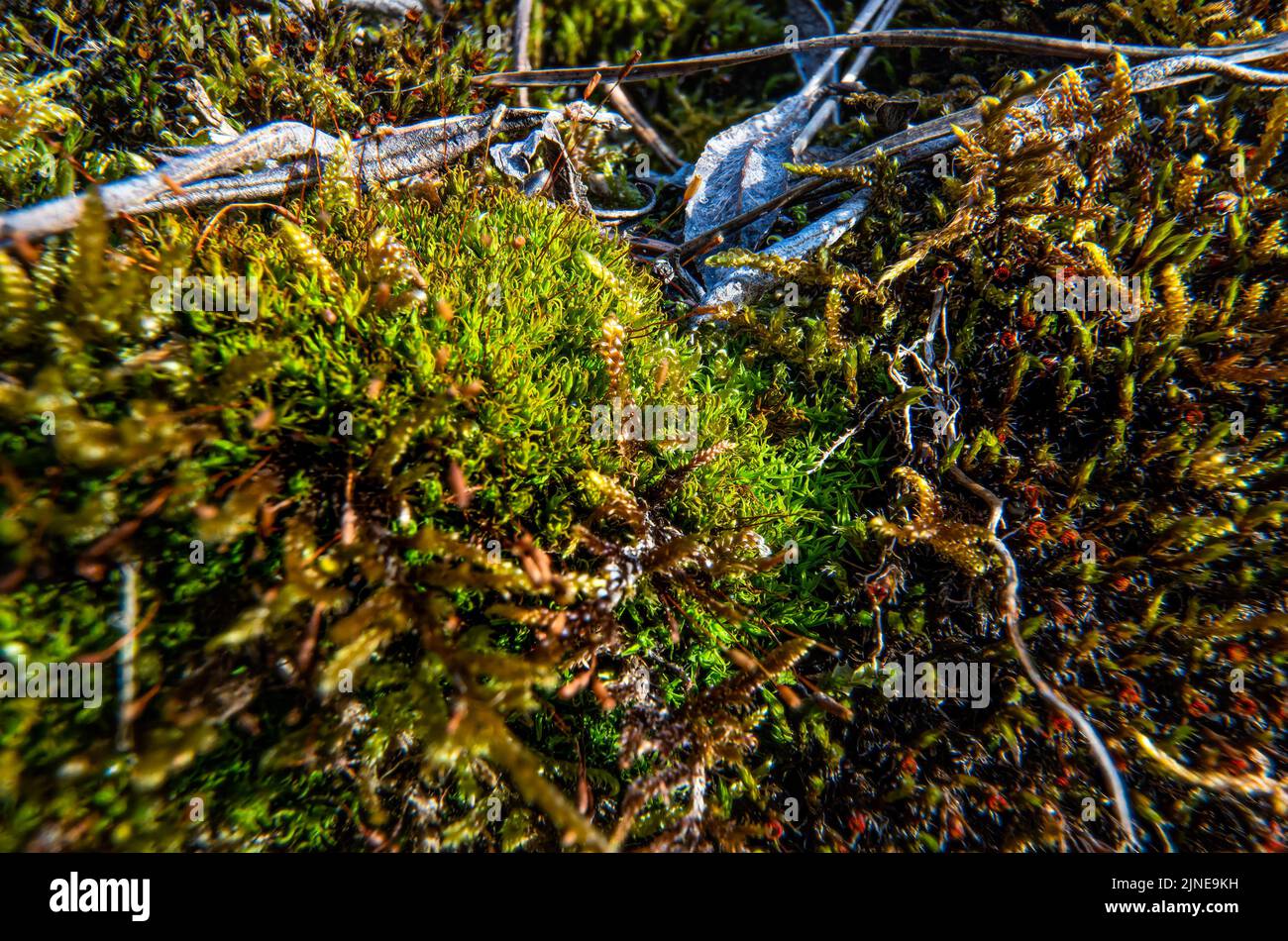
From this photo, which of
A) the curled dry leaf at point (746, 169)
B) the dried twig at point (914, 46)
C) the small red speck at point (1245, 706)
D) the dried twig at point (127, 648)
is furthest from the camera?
the curled dry leaf at point (746, 169)

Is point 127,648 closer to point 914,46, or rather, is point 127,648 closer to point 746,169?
point 746,169

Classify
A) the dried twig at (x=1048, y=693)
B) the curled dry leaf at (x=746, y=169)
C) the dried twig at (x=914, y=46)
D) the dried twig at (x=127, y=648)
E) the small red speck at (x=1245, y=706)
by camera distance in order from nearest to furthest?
the dried twig at (x=127, y=648), the dried twig at (x=1048, y=693), the small red speck at (x=1245, y=706), the dried twig at (x=914, y=46), the curled dry leaf at (x=746, y=169)

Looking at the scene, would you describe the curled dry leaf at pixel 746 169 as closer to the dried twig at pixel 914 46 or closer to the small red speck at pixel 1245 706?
the dried twig at pixel 914 46

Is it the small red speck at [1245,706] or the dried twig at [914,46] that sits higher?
the dried twig at [914,46]

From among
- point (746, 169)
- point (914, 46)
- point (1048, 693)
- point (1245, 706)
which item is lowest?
point (1245, 706)

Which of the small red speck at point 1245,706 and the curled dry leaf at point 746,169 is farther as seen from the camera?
the curled dry leaf at point 746,169

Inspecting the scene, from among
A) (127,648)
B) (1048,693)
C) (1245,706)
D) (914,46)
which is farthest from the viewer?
(914,46)

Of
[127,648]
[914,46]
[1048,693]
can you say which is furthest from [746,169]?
[127,648]

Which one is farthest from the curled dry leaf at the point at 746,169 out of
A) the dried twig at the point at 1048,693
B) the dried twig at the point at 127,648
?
the dried twig at the point at 127,648

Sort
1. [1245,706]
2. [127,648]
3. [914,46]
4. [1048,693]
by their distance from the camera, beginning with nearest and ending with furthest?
[127,648]
[1048,693]
[1245,706]
[914,46]

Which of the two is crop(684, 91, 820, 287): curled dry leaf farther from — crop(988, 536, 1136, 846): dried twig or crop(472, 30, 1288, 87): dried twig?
crop(988, 536, 1136, 846): dried twig

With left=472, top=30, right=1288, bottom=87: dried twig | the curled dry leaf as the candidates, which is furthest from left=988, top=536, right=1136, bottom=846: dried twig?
left=472, top=30, right=1288, bottom=87: dried twig

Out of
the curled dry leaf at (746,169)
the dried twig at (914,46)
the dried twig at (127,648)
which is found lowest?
the dried twig at (127,648)
